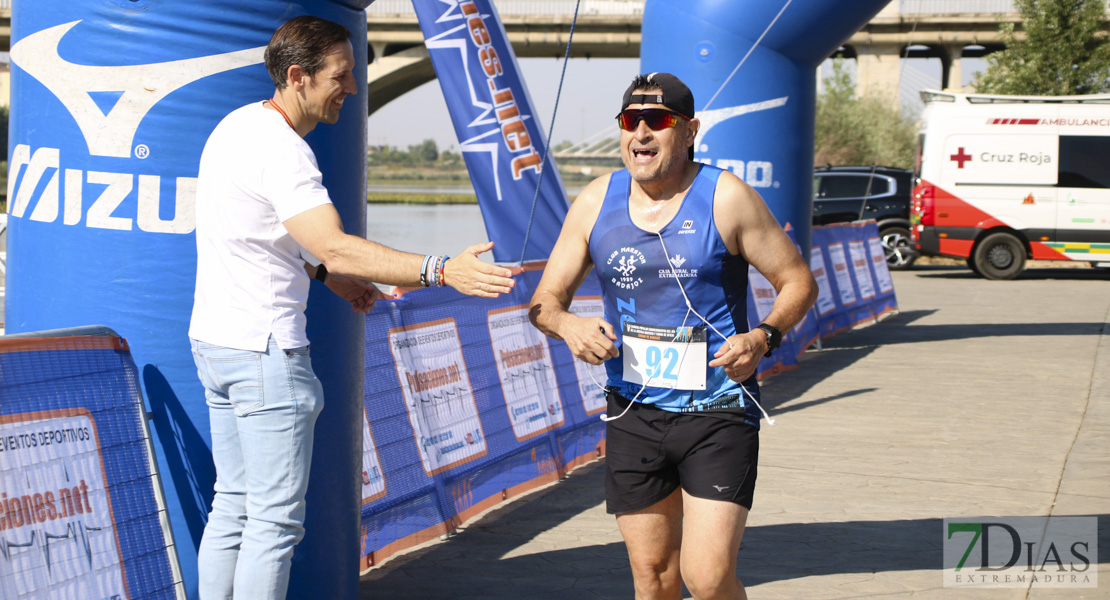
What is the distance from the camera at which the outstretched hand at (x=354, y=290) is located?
3.42 m

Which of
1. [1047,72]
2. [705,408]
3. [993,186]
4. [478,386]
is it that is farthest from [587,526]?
[1047,72]

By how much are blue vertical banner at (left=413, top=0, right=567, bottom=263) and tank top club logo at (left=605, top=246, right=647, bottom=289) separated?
19.1 ft

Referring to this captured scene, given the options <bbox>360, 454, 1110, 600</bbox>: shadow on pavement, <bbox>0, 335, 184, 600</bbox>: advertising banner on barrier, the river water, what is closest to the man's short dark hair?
<bbox>0, 335, 184, 600</bbox>: advertising banner on barrier

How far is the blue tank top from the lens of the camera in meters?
3.27

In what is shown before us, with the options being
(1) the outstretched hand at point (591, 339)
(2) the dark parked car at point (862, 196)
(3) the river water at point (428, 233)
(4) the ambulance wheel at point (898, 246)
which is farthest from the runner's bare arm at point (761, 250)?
(4) the ambulance wheel at point (898, 246)

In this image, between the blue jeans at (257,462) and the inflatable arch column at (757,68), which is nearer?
the blue jeans at (257,462)

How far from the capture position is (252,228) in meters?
2.96

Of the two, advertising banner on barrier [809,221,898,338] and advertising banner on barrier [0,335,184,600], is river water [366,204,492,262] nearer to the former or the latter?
advertising banner on barrier [809,221,898,338]

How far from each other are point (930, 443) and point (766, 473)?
151 cm

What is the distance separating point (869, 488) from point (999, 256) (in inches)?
608

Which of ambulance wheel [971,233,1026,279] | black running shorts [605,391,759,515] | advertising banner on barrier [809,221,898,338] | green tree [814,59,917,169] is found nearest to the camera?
black running shorts [605,391,759,515]

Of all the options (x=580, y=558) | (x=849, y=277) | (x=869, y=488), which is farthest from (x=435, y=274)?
(x=849, y=277)

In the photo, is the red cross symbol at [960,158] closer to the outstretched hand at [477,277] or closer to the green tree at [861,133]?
the outstretched hand at [477,277]

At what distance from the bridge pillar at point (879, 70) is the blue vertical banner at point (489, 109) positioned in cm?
3868
